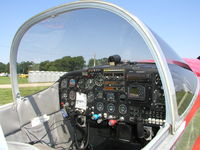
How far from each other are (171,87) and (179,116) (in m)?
0.29

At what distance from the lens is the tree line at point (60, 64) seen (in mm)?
2283

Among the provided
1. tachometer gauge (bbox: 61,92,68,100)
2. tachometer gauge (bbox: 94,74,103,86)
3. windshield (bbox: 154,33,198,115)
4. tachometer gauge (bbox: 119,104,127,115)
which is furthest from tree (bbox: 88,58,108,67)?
windshield (bbox: 154,33,198,115)

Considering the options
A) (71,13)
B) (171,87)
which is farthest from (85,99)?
(171,87)

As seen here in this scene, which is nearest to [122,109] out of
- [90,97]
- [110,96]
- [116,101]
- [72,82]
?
[116,101]

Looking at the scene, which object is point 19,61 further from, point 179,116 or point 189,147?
point 189,147

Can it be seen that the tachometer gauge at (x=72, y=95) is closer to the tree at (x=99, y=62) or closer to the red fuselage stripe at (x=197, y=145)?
the tree at (x=99, y=62)

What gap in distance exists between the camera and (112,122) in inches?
93.9

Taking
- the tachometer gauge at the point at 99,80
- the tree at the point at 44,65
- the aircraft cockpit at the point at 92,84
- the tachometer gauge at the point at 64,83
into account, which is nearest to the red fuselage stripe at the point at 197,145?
the aircraft cockpit at the point at 92,84

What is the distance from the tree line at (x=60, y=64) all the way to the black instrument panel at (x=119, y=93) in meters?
0.10

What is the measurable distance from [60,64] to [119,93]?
2.74 feet

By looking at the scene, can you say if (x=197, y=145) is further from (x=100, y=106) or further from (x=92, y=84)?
(x=92, y=84)

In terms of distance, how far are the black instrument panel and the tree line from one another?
0.32ft

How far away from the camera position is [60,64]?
258 centimetres

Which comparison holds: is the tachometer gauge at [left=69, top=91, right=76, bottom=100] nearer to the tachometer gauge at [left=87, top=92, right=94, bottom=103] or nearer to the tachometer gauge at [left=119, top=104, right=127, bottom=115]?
the tachometer gauge at [left=87, top=92, right=94, bottom=103]
